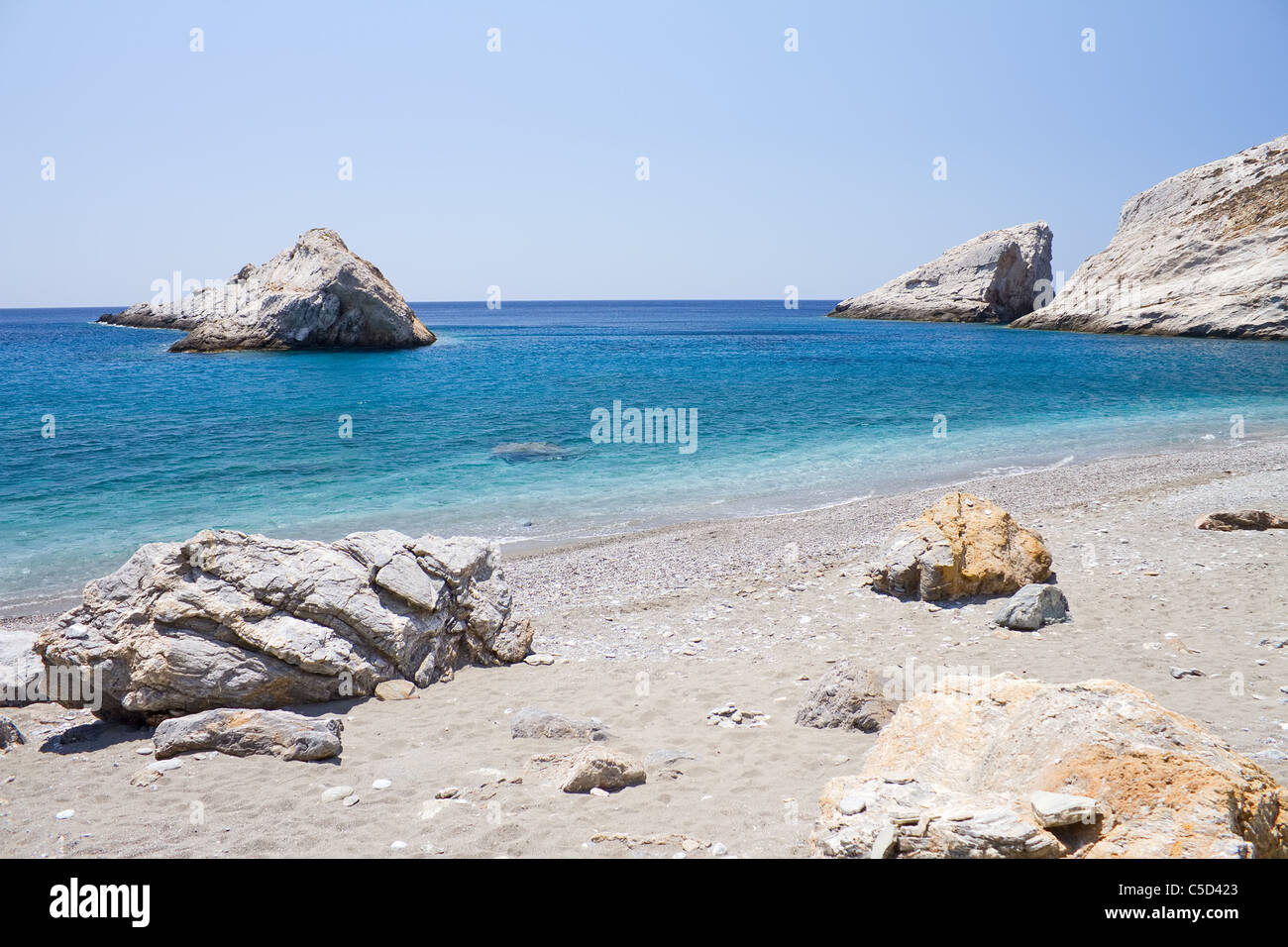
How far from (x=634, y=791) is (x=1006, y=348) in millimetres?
65010

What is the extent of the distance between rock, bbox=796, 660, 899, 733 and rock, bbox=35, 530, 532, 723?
3.91 metres

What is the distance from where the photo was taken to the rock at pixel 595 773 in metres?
5.29

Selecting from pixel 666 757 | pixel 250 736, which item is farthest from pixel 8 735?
pixel 666 757

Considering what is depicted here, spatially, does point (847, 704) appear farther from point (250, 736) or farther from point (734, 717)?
point (250, 736)

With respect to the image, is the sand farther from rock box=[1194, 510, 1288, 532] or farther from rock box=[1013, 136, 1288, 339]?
rock box=[1013, 136, 1288, 339]

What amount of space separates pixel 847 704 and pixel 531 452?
17783 millimetres

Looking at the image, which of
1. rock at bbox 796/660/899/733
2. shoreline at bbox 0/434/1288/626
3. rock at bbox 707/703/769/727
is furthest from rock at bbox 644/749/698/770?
shoreline at bbox 0/434/1288/626

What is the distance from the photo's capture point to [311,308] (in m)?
60.3

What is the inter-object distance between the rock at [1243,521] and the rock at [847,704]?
8391 mm

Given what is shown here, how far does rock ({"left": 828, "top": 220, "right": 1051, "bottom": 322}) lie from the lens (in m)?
99.8

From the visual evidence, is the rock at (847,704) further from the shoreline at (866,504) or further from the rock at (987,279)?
the rock at (987,279)

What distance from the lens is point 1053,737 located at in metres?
3.95
